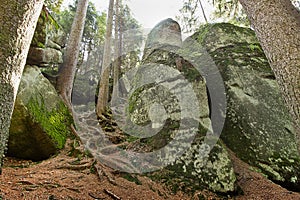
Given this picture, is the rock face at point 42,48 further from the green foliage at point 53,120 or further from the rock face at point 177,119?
the rock face at point 177,119

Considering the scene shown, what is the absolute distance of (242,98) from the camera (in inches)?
252

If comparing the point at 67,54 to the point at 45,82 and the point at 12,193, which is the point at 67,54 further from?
the point at 12,193

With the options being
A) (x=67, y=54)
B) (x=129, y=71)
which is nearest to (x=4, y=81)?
(x=67, y=54)

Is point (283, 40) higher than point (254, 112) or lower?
higher

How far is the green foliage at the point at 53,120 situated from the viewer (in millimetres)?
5313

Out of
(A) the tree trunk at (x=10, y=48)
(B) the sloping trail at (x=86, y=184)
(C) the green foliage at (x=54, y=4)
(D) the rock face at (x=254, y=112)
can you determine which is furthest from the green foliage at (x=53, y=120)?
(C) the green foliage at (x=54, y=4)

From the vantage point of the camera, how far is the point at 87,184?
3.77m

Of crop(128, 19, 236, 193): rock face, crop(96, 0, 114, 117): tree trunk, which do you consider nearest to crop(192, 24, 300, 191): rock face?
crop(128, 19, 236, 193): rock face

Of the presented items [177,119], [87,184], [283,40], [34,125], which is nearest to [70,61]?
[34,125]

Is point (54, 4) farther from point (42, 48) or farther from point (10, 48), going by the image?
point (10, 48)

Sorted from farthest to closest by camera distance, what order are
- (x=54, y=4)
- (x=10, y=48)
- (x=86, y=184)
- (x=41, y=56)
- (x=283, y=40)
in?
(x=54, y=4) < (x=41, y=56) < (x=86, y=184) < (x=283, y=40) < (x=10, y=48)

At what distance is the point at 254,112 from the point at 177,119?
2.39 m

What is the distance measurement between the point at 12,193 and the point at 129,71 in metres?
19.7

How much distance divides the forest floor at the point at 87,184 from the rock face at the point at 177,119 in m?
0.35
